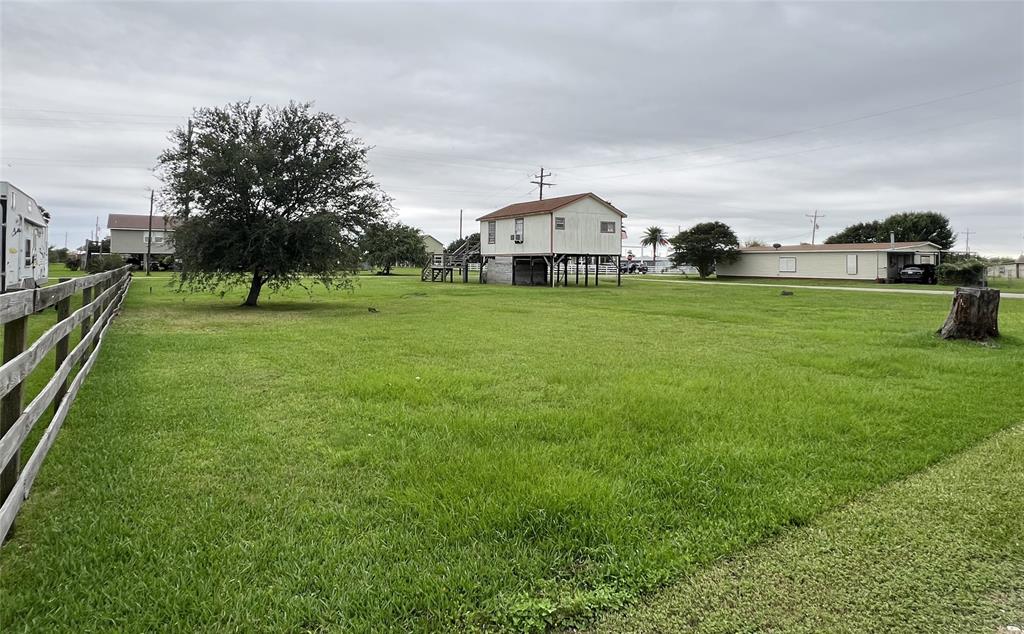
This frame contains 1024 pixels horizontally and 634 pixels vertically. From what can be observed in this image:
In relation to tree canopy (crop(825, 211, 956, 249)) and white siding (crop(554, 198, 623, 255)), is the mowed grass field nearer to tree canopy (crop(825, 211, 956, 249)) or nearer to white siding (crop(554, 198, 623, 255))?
white siding (crop(554, 198, 623, 255))

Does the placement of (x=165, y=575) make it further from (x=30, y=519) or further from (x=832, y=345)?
(x=832, y=345)

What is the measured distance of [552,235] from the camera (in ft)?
120

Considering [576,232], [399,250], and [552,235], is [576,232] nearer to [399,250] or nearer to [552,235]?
[552,235]

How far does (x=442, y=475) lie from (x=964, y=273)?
43.4 meters

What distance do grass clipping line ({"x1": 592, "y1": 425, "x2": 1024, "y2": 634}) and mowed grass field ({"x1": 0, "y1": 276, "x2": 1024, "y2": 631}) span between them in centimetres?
16

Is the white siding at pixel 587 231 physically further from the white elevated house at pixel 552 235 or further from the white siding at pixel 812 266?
the white siding at pixel 812 266

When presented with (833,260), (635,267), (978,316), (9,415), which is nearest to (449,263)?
(833,260)

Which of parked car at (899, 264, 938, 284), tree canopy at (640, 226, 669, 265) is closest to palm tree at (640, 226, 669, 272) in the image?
tree canopy at (640, 226, 669, 265)

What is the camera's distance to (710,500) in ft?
12.1

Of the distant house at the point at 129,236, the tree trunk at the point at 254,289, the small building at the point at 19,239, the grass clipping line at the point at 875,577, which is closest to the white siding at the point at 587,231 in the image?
the tree trunk at the point at 254,289

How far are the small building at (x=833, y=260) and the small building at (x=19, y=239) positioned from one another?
153ft

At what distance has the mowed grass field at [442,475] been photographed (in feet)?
8.84

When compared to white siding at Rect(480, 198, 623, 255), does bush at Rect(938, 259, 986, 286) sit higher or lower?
lower

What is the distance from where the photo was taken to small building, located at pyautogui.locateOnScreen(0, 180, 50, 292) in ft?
42.8
